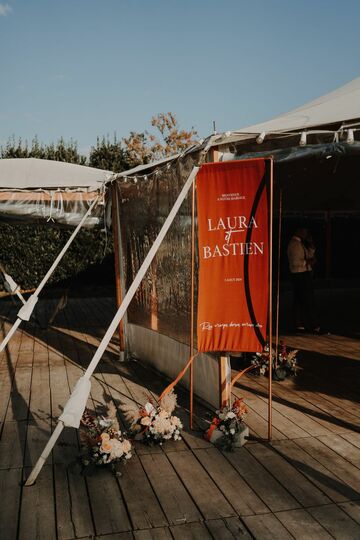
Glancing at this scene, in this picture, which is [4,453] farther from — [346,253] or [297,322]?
[346,253]

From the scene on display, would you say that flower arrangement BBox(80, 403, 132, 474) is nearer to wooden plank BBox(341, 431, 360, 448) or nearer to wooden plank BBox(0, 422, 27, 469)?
wooden plank BBox(0, 422, 27, 469)

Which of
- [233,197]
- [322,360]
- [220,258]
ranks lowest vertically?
[322,360]

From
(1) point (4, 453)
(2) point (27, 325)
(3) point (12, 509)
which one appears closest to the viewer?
(3) point (12, 509)

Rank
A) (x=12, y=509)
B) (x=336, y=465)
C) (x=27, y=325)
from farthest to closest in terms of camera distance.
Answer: (x=27, y=325) → (x=336, y=465) → (x=12, y=509)

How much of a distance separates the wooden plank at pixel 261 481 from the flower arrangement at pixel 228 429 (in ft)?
0.26

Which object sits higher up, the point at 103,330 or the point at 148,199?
the point at 148,199

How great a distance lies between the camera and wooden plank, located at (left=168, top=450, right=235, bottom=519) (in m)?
3.10

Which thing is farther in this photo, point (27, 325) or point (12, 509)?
point (27, 325)

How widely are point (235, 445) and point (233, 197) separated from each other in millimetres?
1858

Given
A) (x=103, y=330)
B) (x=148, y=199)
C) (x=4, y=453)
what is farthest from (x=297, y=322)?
(x=4, y=453)

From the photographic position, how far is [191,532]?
2.88 m

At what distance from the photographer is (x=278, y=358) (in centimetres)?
609

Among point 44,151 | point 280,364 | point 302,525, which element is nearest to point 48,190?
point 280,364

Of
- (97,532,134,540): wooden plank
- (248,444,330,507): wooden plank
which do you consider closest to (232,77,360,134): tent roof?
(248,444,330,507): wooden plank
